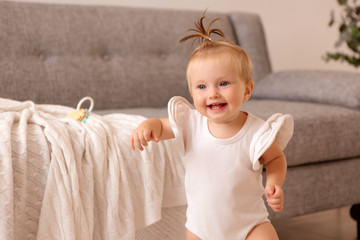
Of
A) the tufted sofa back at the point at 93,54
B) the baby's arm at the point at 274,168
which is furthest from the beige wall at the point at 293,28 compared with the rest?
the baby's arm at the point at 274,168

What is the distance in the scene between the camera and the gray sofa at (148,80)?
1.79 meters

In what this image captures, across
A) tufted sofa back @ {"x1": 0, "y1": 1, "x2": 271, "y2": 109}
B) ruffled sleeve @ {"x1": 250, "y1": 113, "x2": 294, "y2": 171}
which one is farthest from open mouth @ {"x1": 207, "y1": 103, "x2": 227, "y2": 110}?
tufted sofa back @ {"x1": 0, "y1": 1, "x2": 271, "y2": 109}

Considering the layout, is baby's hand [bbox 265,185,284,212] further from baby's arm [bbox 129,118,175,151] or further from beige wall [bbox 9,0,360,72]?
beige wall [bbox 9,0,360,72]

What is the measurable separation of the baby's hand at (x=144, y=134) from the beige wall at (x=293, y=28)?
191cm

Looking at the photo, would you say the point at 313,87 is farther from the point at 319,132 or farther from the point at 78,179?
the point at 78,179

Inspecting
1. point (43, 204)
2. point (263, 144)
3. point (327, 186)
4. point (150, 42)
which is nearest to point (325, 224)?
point (327, 186)

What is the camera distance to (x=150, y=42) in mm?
2293

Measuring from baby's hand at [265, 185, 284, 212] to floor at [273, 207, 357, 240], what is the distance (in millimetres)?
1066

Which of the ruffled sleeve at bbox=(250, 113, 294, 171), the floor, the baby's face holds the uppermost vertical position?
the baby's face

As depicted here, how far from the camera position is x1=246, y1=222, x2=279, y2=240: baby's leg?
1.14 meters

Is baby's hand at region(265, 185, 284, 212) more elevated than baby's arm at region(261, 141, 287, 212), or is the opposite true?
baby's arm at region(261, 141, 287, 212)

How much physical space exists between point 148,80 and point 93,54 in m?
0.28

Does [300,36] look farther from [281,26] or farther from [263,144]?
[263,144]

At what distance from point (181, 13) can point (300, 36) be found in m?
1.35
